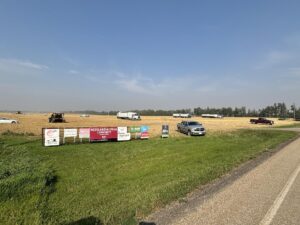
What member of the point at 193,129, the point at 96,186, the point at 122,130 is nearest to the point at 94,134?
the point at 122,130

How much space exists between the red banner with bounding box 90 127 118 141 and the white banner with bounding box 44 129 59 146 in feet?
12.1

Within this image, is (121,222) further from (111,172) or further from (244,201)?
(111,172)

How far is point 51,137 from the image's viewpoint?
24.4 m

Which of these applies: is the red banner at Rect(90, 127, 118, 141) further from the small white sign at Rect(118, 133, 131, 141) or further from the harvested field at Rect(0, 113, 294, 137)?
the harvested field at Rect(0, 113, 294, 137)

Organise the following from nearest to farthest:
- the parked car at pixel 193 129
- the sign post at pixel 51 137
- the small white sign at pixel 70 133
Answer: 1. the sign post at pixel 51 137
2. the small white sign at pixel 70 133
3. the parked car at pixel 193 129

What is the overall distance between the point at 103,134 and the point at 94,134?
868 millimetres

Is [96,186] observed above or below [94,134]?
below

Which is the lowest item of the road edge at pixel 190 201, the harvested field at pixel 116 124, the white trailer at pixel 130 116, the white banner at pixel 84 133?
the road edge at pixel 190 201

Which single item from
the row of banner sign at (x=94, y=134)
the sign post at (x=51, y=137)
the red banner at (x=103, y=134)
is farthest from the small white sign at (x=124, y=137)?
the sign post at (x=51, y=137)

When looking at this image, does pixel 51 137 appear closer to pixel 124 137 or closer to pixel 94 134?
pixel 94 134

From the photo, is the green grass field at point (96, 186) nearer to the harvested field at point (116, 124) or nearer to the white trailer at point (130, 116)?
the harvested field at point (116, 124)

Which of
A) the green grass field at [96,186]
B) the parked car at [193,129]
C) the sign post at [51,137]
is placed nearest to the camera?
the green grass field at [96,186]

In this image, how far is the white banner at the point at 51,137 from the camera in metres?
24.1

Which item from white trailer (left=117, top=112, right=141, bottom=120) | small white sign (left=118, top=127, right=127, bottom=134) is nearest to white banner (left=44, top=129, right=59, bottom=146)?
small white sign (left=118, top=127, right=127, bottom=134)
